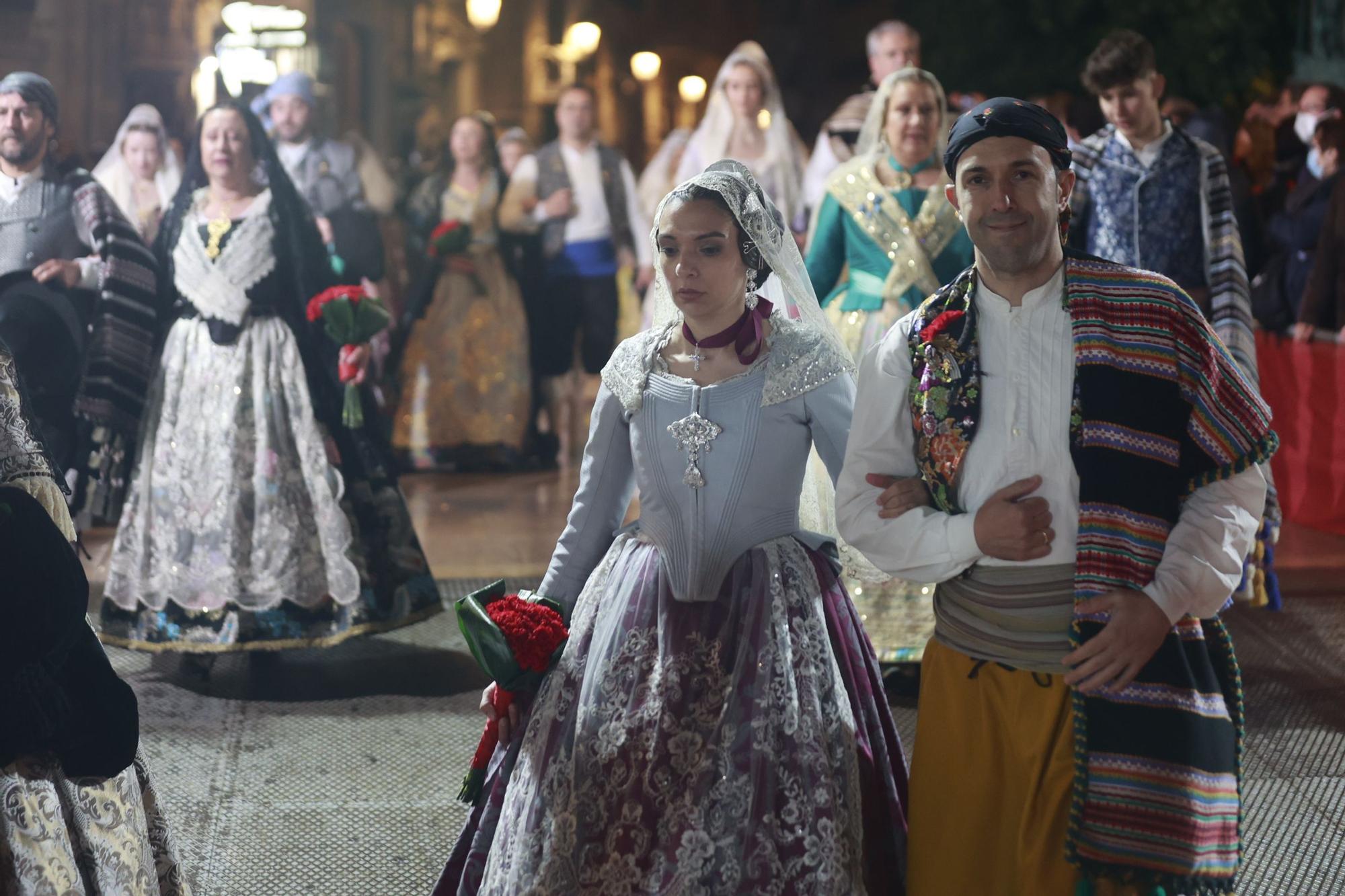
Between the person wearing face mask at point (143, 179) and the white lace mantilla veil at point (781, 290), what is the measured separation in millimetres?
5218

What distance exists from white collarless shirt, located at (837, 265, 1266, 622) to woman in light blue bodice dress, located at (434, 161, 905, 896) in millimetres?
315

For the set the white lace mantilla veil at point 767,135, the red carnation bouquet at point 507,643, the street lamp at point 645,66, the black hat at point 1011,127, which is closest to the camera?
the black hat at point 1011,127

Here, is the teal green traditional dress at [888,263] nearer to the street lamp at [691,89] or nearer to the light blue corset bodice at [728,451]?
the light blue corset bodice at [728,451]

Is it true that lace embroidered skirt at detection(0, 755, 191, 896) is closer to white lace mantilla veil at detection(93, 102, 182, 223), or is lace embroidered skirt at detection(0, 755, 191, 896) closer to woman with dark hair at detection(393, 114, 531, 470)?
white lace mantilla veil at detection(93, 102, 182, 223)

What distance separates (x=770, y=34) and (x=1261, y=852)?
27.9 feet

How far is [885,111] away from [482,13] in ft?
18.3

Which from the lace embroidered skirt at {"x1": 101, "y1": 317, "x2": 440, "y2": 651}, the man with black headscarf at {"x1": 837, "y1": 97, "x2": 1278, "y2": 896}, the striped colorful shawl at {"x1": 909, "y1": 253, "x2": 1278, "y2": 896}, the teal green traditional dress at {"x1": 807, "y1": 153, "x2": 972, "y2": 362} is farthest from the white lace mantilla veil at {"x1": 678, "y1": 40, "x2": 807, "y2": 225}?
the striped colorful shawl at {"x1": 909, "y1": 253, "x2": 1278, "y2": 896}

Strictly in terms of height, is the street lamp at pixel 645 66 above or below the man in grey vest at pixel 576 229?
above

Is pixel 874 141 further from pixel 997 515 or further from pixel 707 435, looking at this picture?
pixel 997 515

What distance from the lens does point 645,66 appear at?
415 inches

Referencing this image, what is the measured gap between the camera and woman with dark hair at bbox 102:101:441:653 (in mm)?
4840

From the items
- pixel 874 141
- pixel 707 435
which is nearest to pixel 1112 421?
pixel 707 435

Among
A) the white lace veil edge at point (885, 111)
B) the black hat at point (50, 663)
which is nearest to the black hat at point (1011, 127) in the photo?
the black hat at point (50, 663)

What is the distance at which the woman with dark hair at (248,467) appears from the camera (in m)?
4.84
